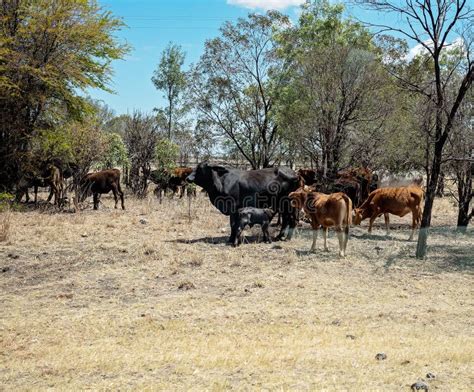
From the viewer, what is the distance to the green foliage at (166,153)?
24828mm

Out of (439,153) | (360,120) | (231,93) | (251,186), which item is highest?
(231,93)

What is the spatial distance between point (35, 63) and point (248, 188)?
1013 cm

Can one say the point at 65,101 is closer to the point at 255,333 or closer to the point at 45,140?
the point at 45,140

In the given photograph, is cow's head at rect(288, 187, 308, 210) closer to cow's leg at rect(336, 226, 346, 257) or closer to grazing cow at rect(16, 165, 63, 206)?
cow's leg at rect(336, 226, 346, 257)

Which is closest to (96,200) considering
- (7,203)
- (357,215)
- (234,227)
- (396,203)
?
(7,203)

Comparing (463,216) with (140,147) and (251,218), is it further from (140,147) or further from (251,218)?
(140,147)

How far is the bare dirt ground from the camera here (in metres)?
5.61

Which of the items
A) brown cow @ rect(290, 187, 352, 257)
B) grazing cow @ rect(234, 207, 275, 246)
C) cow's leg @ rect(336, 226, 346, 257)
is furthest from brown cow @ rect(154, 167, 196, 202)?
cow's leg @ rect(336, 226, 346, 257)

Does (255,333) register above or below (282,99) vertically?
below

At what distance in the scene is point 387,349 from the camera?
21.2ft

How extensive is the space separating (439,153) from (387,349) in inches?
253

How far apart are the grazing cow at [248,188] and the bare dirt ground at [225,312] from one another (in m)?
0.85

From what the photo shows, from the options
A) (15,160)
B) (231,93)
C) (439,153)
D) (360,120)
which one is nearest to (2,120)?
(15,160)

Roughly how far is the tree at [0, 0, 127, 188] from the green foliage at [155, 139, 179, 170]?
4596 mm
